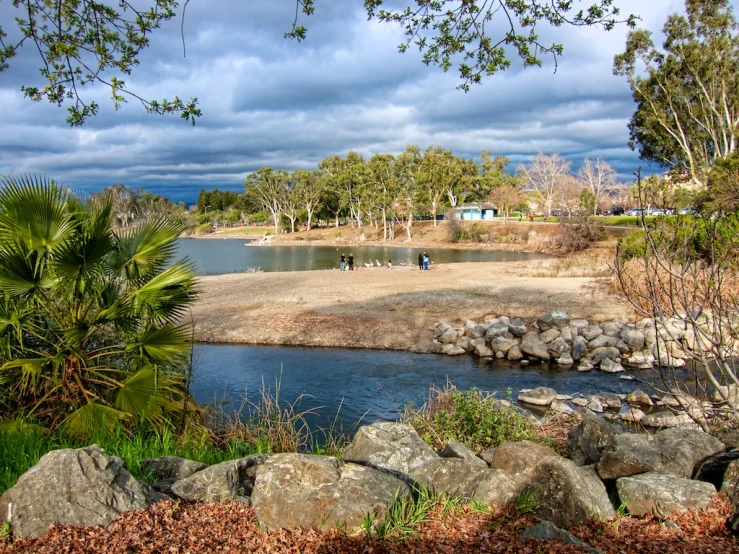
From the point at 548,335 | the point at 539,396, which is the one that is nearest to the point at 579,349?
the point at 548,335

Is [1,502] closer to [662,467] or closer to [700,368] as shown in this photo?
[662,467]

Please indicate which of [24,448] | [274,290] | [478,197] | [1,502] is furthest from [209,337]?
[478,197]

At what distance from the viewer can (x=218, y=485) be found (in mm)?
4359

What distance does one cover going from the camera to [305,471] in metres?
4.23

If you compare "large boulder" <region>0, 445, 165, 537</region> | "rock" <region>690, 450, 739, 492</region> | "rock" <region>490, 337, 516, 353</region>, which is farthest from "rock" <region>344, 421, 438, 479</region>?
"rock" <region>490, 337, 516, 353</region>

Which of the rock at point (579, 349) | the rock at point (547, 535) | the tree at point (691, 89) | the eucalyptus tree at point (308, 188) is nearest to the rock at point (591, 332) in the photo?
the rock at point (579, 349)

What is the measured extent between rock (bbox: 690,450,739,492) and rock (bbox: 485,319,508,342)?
48.8 feet

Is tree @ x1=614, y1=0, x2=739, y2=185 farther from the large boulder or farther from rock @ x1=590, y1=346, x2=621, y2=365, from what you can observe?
the large boulder

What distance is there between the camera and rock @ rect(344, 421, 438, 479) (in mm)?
5355

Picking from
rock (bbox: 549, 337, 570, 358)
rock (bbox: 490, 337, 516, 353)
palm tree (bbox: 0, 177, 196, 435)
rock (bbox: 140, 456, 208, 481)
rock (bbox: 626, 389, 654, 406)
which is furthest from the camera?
rock (bbox: 490, 337, 516, 353)

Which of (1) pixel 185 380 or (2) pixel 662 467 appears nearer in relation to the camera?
(2) pixel 662 467

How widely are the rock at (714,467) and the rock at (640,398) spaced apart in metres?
9.25

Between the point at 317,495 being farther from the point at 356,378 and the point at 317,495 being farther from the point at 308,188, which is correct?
the point at 308,188

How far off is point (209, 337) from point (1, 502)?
19.0 m
